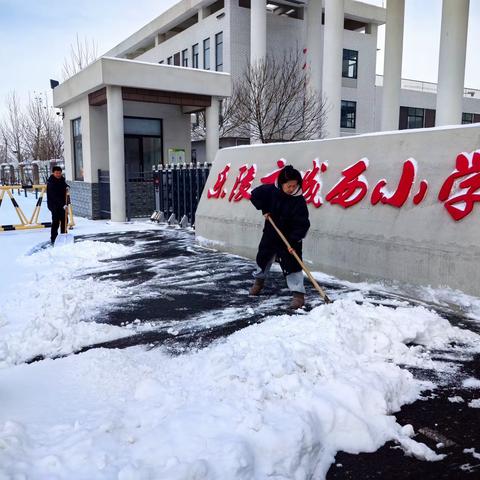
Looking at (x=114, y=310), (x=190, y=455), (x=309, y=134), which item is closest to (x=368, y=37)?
(x=309, y=134)

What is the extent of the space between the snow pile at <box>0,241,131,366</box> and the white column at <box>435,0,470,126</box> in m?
14.0

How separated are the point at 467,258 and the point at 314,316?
1.91m

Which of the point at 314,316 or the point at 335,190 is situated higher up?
the point at 335,190

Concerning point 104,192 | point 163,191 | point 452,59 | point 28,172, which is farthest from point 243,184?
point 28,172

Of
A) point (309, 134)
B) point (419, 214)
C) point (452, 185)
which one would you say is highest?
point (309, 134)

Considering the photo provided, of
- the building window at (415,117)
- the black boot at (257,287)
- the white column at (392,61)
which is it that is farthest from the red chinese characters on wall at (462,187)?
the building window at (415,117)

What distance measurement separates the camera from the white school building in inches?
562

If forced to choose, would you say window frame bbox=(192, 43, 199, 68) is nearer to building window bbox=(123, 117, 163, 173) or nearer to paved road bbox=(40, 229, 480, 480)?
building window bbox=(123, 117, 163, 173)

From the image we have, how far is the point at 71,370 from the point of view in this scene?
384 centimetres

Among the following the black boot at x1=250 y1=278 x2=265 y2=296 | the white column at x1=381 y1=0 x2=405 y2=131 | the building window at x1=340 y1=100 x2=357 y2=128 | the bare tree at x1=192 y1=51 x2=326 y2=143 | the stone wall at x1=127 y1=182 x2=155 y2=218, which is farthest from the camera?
the building window at x1=340 y1=100 x2=357 y2=128

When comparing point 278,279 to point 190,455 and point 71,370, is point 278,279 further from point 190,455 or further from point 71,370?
point 190,455

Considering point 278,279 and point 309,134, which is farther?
point 309,134

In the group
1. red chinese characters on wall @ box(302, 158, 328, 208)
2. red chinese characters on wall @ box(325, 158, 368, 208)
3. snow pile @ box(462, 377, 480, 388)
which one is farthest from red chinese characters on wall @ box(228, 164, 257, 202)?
snow pile @ box(462, 377, 480, 388)

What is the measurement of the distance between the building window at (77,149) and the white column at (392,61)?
15.1 metres
